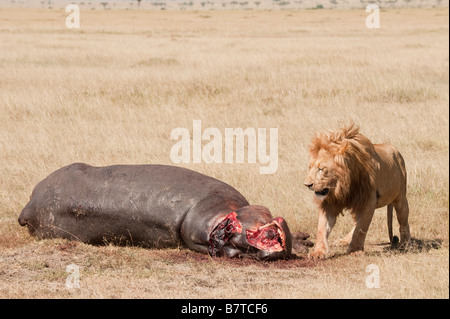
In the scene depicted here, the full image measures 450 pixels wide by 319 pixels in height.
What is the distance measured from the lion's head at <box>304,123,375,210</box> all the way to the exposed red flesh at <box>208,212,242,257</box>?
867 millimetres

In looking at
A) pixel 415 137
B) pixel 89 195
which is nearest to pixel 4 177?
pixel 89 195

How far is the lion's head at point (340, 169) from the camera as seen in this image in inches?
292

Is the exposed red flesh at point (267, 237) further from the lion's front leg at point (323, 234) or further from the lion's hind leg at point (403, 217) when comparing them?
the lion's hind leg at point (403, 217)

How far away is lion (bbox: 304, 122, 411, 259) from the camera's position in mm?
7426

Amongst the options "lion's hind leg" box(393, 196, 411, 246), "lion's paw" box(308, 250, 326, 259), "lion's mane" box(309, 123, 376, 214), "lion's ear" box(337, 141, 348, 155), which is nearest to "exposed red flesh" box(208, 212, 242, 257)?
"lion's paw" box(308, 250, 326, 259)

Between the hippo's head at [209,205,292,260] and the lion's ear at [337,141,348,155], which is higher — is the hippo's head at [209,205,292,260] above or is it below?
below

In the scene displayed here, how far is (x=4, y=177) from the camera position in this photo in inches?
426

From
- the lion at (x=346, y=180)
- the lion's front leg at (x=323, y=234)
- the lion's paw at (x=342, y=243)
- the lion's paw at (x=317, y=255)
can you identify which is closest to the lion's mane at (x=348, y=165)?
the lion at (x=346, y=180)

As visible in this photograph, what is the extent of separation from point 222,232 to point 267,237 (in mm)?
505

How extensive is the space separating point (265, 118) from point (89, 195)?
7.64 metres

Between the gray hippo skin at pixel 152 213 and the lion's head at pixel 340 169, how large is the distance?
2.01 feet

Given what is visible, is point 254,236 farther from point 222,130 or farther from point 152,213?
point 222,130

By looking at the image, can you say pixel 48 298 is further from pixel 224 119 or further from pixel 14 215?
pixel 224 119

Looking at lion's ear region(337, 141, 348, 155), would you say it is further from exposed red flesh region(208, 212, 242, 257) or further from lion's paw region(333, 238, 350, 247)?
lion's paw region(333, 238, 350, 247)
